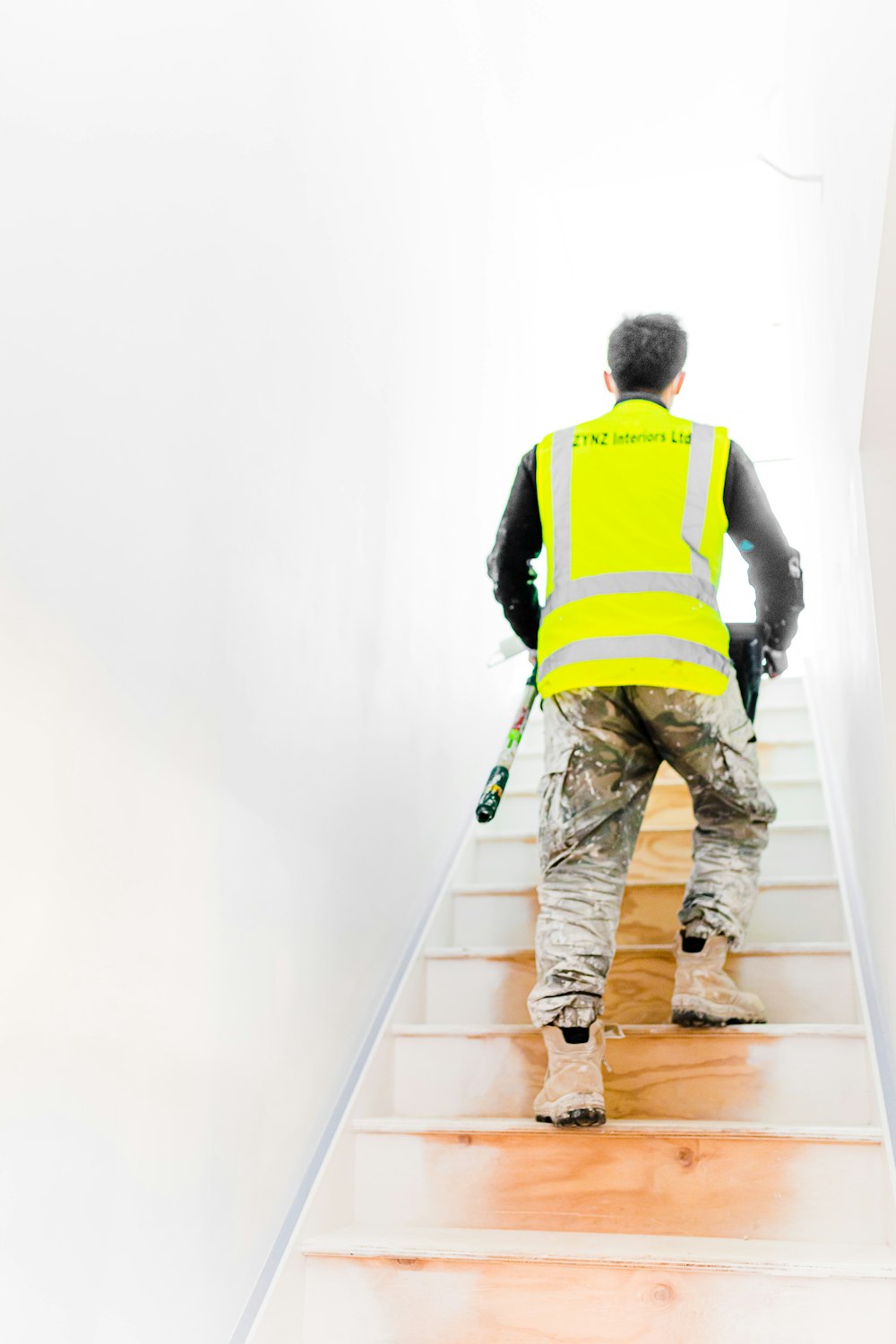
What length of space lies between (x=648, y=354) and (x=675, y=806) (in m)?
1.29

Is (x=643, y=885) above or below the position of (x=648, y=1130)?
above

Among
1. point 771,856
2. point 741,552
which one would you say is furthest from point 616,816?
point 771,856

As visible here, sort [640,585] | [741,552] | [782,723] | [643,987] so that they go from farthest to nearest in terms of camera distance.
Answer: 1. [782,723]
2. [643,987]
3. [741,552]
4. [640,585]

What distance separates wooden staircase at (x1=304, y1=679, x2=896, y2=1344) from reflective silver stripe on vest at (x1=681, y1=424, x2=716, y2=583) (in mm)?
787

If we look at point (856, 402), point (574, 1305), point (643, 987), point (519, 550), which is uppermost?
point (856, 402)

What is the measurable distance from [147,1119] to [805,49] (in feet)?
7.51

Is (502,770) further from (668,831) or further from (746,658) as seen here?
(668,831)

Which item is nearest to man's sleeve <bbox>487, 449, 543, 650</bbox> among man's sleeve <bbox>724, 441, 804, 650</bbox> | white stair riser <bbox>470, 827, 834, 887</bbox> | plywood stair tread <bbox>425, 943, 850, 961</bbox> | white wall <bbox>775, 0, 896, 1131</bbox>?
man's sleeve <bbox>724, 441, 804, 650</bbox>

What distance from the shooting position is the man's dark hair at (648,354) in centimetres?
192

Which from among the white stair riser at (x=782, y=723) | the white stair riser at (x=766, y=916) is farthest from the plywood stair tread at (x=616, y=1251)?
the white stair riser at (x=782, y=723)

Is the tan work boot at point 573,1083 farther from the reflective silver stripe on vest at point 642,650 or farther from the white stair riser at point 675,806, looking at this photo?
the white stair riser at point 675,806

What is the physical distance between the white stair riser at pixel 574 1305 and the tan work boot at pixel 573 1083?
24 centimetres

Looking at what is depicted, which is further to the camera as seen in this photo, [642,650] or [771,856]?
[771,856]

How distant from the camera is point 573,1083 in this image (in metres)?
1.68
